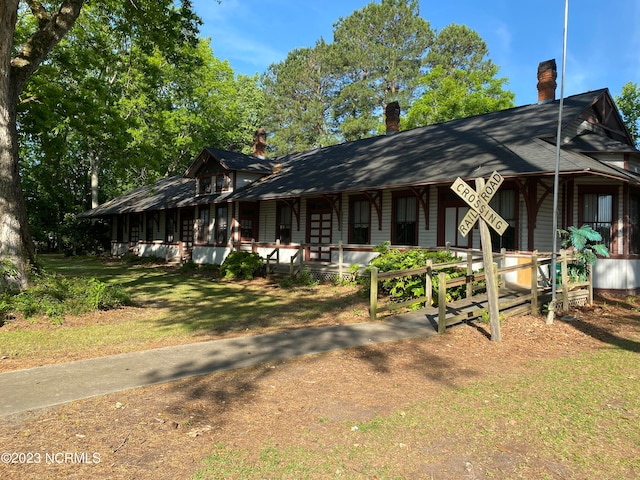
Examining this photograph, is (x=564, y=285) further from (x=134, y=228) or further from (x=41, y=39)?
(x=134, y=228)

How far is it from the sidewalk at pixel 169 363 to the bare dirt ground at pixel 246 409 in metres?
0.28

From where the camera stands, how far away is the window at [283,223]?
20.9 m

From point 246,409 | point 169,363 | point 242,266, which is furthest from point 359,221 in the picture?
point 246,409

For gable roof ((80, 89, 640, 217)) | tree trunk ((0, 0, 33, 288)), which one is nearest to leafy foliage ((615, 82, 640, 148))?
gable roof ((80, 89, 640, 217))

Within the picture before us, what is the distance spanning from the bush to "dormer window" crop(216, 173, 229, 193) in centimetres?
540

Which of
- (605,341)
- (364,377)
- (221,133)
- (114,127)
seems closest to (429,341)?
(364,377)

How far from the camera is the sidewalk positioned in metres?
4.99

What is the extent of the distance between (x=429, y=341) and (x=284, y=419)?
13.5 ft

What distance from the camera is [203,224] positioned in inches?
992

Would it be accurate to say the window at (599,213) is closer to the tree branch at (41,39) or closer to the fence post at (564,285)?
the fence post at (564,285)

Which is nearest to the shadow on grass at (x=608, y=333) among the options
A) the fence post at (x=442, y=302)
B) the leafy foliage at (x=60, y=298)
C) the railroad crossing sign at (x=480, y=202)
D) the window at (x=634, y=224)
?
the fence post at (x=442, y=302)

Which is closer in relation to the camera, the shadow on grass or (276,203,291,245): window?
the shadow on grass

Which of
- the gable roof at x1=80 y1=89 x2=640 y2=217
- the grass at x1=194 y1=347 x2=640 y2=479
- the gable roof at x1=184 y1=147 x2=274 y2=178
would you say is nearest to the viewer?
the grass at x1=194 y1=347 x2=640 y2=479

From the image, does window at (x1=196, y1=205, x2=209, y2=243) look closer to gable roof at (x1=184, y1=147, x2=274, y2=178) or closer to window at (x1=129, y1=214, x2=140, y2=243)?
gable roof at (x1=184, y1=147, x2=274, y2=178)
